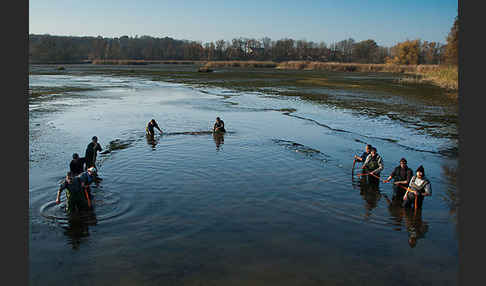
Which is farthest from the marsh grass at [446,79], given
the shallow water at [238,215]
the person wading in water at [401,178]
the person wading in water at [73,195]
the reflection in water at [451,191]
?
the person wading in water at [73,195]

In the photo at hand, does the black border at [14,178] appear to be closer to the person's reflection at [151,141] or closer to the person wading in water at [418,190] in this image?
the person's reflection at [151,141]

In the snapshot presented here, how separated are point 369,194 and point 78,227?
10294 millimetres

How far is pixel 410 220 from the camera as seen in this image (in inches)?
442

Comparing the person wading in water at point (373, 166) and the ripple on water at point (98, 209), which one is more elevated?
the person wading in water at point (373, 166)

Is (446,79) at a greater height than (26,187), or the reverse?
(446,79)

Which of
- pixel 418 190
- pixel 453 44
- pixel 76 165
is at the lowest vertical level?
pixel 418 190

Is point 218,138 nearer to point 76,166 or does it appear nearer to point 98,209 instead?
point 76,166

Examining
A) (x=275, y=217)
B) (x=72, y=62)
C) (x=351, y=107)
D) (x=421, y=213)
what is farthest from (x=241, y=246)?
(x=72, y=62)

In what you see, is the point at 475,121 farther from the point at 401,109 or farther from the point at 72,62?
the point at 72,62

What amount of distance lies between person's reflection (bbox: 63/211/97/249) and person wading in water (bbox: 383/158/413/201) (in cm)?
986

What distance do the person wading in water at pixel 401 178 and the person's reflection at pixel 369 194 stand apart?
2.36 feet

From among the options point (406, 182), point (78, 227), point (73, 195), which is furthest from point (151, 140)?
point (406, 182)

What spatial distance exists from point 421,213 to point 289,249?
539 cm

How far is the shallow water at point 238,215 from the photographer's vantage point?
8.41 meters
